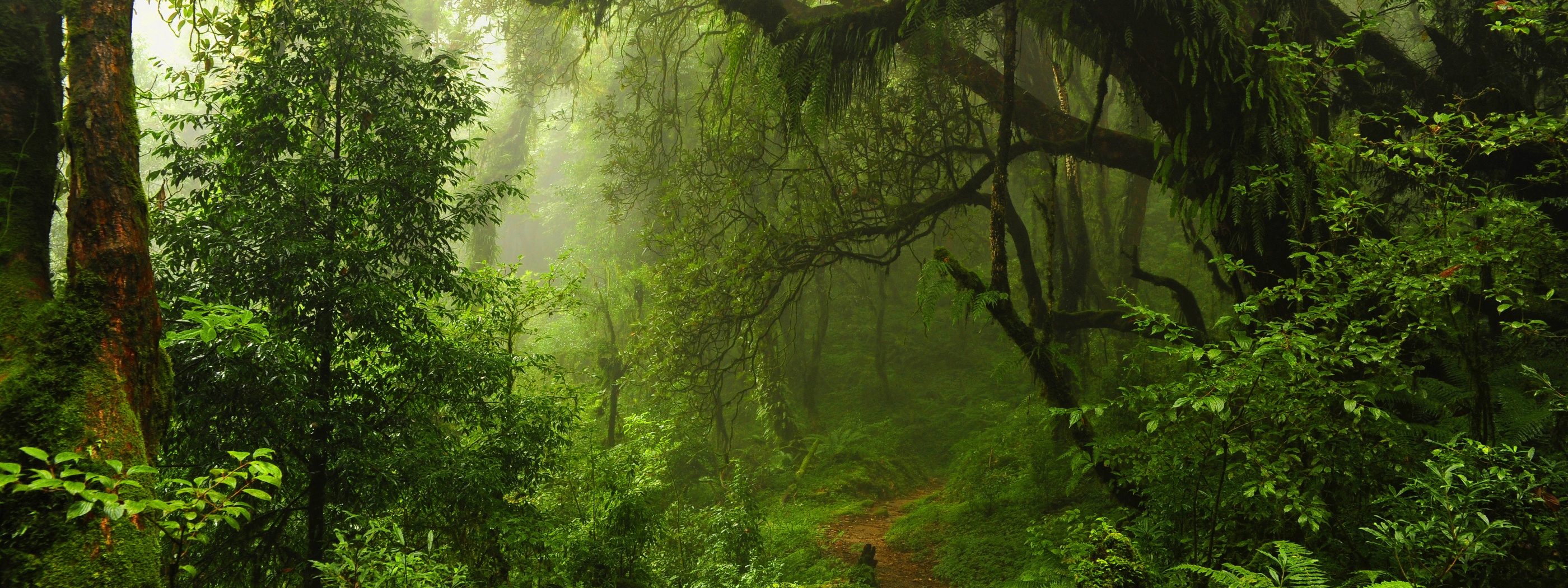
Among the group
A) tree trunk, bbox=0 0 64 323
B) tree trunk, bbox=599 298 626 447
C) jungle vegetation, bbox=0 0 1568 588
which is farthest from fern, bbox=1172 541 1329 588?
tree trunk, bbox=599 298 626 447

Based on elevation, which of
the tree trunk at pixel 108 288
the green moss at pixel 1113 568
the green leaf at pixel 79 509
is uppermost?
the tree trunk at pixel 108 288

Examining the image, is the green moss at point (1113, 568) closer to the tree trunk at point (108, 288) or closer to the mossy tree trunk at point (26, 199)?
the tree trunk at point (108, 288)

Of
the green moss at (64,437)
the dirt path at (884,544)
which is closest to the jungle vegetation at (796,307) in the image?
the green moss at (64,437)

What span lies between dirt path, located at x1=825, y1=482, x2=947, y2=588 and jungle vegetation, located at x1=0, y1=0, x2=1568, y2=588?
14 centimetres

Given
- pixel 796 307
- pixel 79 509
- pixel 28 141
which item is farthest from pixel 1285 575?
pixel 796 307

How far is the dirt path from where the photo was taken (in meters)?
7.62

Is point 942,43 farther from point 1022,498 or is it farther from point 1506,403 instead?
point 1022,498

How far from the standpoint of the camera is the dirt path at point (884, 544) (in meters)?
7.62

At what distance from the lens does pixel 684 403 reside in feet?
31.2

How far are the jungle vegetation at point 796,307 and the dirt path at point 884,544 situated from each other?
0.45 ft

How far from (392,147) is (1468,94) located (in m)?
8.31

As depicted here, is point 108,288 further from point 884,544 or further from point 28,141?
point 884,544

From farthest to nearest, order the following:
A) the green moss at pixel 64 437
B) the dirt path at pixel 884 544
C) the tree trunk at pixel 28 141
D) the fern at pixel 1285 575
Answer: the dirt path at pixel 884 544
the tree trunk at pixel 28 141
the fern at pixel 1285 575
the green moss at pixel 64 437

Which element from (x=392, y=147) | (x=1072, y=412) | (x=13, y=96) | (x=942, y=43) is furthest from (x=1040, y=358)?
(x=13, y=96)
